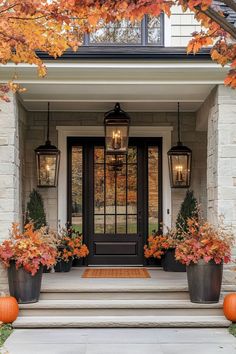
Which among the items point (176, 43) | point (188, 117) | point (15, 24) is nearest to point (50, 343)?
point (15, 24)

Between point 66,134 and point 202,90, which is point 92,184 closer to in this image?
point 66,134

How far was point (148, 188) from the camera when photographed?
9.45 m

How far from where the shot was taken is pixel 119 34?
751 centimetres

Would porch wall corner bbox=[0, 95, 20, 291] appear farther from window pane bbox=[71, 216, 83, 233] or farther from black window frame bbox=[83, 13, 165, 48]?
window pane bbox=[71, 216, 83, 233]

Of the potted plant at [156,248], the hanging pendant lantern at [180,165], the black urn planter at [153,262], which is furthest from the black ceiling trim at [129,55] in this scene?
the black urn planter at [153,262]

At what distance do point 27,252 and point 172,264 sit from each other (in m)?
2.94

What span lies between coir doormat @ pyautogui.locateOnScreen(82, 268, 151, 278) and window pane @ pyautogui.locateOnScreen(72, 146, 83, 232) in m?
0.90

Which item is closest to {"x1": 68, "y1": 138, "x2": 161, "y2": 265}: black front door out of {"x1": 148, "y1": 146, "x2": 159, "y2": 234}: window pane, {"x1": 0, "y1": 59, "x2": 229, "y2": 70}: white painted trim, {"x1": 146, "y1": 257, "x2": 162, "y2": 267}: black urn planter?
{"x1": 148, "y1": 146, "x2": 159, "y2": 234}: window pane

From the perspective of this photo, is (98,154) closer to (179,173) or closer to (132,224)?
(132,224)

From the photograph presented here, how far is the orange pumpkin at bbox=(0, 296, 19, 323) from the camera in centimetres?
634

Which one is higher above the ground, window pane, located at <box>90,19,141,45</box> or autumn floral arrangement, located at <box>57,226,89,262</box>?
window pane, located at <box>90,19,141,45</box>

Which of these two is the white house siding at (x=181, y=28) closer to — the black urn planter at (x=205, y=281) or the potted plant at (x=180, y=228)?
the potted plant at (x=180, y=228)

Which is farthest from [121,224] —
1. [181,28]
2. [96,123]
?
[181,28]

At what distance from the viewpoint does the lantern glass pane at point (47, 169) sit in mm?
8812
